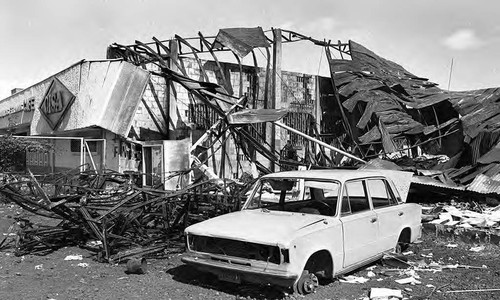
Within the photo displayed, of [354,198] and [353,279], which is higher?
[354,198]

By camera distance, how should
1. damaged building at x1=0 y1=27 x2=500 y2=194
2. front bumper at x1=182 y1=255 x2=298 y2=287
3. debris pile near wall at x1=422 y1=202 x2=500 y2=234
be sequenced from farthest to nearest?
1. damaged building at x1=0 y1=27 x2=500 y2=194
2. debris pile near wall at x1=422 y1=202 x2=500 y2=234
3. front bumper at x1=182 y1=255 x2=298 y2=287

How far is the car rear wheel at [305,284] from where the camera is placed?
17.3ft

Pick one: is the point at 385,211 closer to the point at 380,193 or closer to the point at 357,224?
the point at 380,193

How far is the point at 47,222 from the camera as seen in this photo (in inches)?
420

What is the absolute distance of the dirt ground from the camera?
550 centimetres

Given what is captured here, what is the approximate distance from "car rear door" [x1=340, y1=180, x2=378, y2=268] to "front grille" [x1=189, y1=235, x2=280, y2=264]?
3.79 ft

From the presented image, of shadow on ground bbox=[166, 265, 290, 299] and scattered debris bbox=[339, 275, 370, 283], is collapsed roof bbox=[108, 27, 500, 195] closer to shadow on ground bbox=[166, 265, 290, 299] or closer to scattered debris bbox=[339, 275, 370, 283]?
scattered debris bbox=[339, 275, 370, 283]

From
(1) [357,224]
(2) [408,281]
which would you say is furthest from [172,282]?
(2) [408,281]

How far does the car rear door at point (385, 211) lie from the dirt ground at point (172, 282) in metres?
0.43

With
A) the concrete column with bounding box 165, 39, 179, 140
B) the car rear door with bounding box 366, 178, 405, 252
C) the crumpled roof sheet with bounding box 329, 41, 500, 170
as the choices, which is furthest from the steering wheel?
the concrete column with bounding box 165, 39, 179, 140

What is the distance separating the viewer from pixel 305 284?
5.32m

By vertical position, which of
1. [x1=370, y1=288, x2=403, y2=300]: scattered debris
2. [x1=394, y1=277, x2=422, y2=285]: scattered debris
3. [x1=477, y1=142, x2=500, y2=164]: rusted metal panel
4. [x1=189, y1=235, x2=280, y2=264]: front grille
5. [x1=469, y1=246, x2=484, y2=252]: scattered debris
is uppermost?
[x1=477, y1=142, x2=500, y2=164]: rusted metal panel

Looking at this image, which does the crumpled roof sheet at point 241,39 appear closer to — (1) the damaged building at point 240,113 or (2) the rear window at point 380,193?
(1) the damaged building at point 240,113

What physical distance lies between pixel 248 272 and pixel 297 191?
97.4 inches
